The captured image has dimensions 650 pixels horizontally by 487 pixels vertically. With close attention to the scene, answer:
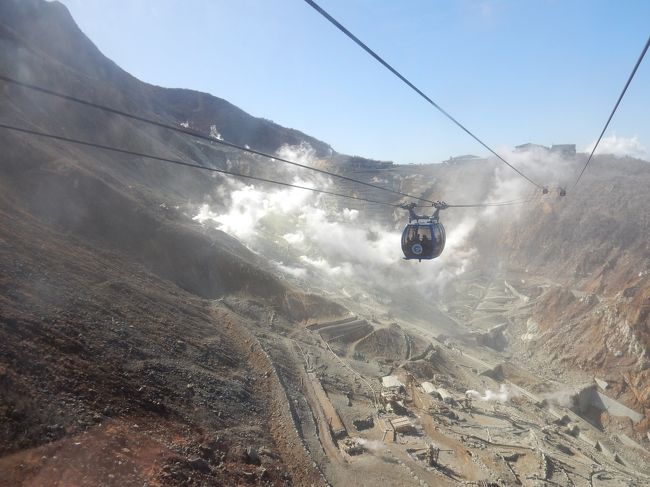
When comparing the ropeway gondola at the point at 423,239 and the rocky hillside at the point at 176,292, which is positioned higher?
the ropeway gondola at the point at 423,239

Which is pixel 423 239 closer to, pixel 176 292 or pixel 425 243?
pixel 425 243

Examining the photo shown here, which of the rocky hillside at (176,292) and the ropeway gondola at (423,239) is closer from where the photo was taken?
the rocky hillside at (176,292)

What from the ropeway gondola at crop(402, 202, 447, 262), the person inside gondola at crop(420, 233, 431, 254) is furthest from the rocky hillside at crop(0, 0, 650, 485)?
the person inside gondola at crop(420, 233, 431, 254)

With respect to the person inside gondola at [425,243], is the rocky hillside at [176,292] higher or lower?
lower

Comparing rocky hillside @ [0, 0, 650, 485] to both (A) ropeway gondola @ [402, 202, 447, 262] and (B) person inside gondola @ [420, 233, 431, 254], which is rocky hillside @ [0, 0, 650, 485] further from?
(B) person inside gondola @ [420, 233, 431, 254]

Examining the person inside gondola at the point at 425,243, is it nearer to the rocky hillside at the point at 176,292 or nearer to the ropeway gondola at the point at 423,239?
the ropeway gondola at the point at 423,239

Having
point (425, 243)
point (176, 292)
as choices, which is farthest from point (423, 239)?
point (176, 292)

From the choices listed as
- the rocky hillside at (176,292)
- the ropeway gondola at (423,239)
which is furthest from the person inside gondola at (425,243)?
the rocky hillside at (176,292)

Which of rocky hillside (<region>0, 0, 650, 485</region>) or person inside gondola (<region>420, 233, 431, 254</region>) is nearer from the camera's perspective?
rocky hillside (<region>0, 0, 650, 485</region>)

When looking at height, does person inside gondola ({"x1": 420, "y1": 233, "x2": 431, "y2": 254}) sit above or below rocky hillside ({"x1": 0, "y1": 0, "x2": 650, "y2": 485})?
above

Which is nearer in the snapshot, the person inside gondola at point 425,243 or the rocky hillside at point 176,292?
the rocky hillside at point 176,292

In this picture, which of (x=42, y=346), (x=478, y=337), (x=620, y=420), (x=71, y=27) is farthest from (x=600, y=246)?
(x=71, y=27)
